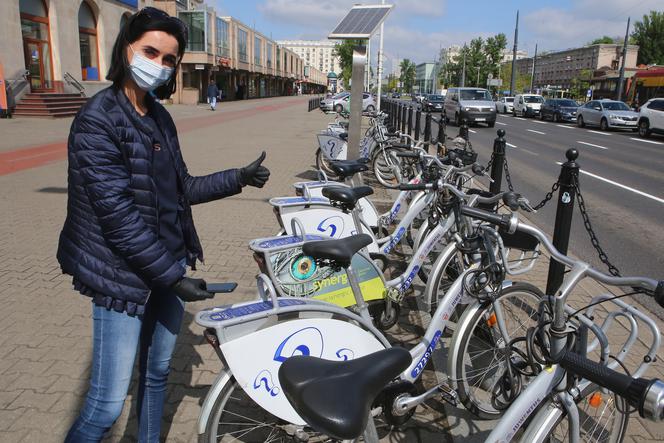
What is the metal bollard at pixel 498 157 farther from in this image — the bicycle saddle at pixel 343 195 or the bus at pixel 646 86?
the bus at pixel 646 86

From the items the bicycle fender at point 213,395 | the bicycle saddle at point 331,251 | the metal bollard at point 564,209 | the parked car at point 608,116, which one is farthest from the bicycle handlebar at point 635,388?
the parked car at point 608,116

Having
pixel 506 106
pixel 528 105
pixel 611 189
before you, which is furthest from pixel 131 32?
pixel 506 106

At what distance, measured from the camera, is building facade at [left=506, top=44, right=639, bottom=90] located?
84.0m

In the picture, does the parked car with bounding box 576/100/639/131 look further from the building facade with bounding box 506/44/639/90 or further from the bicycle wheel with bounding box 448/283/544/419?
the building facade with bounding box 506/44/639/90

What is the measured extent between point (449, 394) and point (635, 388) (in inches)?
65.3

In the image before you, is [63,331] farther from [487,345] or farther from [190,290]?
[487,345]

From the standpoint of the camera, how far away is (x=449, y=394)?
2.86 metres

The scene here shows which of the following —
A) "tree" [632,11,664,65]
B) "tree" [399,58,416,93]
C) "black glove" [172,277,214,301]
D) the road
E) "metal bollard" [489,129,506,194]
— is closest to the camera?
"black glove" [172,277,214,301]

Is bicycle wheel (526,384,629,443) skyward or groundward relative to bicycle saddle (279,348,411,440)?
groundward

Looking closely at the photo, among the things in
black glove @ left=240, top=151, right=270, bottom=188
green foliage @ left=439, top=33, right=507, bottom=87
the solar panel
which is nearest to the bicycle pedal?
black glove @ left=240, top=151, right=270, bottom=188

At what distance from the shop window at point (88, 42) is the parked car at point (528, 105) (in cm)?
2744

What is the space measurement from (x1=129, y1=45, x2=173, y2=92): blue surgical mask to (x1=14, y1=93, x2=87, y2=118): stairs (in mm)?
20585

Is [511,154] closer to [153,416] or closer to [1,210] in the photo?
[1,210]

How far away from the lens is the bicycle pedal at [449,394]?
2.85 metres
